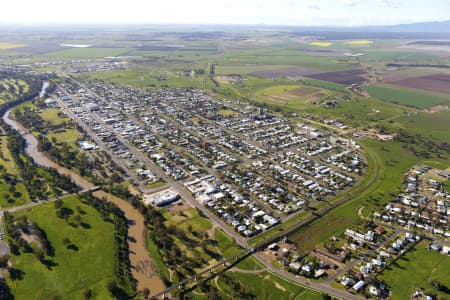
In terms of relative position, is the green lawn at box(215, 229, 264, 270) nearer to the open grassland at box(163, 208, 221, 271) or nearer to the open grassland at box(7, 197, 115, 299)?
the open grassland at box(163, 208, 221, 271)

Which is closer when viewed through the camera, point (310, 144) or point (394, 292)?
point (394, 292)

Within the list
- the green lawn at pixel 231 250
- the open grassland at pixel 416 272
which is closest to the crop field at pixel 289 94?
the green lawn at pixel 231 250

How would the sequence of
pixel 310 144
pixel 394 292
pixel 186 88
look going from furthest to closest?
pixel 186 88
pixel 310 144
pixel 394 292

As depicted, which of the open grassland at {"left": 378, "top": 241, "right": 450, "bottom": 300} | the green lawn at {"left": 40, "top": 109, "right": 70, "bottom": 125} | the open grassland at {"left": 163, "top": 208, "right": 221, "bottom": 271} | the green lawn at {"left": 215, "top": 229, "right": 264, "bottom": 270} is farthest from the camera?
the green lawn at {"left": 40, "top": 109, "right": 70, "bottom": 125}

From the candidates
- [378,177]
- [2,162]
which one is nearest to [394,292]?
[378,177]

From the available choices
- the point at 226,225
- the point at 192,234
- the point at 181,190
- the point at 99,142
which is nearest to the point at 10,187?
the point at 99,142

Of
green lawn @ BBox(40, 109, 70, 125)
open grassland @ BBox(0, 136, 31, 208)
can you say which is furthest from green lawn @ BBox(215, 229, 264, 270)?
green lawn @ BBox(40, 109, 70, 125)

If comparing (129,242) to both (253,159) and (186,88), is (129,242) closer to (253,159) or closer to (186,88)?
(253,159)
